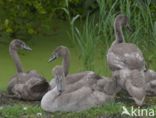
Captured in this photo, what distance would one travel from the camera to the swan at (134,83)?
7203 mm

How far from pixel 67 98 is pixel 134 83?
62 cm

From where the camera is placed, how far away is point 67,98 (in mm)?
7215

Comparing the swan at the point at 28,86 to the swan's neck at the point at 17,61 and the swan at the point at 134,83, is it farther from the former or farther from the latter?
the swan at the point at 134,83

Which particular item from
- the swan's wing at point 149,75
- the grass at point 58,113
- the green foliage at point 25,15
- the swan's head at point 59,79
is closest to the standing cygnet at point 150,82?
the swan's wing at point 149,75

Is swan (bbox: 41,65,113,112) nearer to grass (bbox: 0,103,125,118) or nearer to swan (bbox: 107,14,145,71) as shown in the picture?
grass (bbox: 0,103,125,118)

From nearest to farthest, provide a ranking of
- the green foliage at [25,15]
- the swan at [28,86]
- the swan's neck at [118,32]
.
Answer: the swan at [28,86] < the swan's neck at [118,32] < the green foliage at [25,15]

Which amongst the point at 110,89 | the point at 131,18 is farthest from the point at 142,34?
the point at 110,89

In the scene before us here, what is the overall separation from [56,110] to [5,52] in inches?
107

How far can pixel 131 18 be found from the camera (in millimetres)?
8648

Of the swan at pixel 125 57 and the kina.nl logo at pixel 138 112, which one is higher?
the swan at pixel 125 57

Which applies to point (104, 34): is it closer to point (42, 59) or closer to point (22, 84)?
point (22, 84)

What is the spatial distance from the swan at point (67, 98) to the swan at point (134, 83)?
24 centimetres

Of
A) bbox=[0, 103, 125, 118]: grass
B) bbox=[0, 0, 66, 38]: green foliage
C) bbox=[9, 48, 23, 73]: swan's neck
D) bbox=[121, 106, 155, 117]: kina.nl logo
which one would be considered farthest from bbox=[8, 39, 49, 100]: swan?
bbox=[0, 0, 66, 38]: green foliage

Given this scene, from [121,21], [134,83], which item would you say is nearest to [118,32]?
[121,21]
